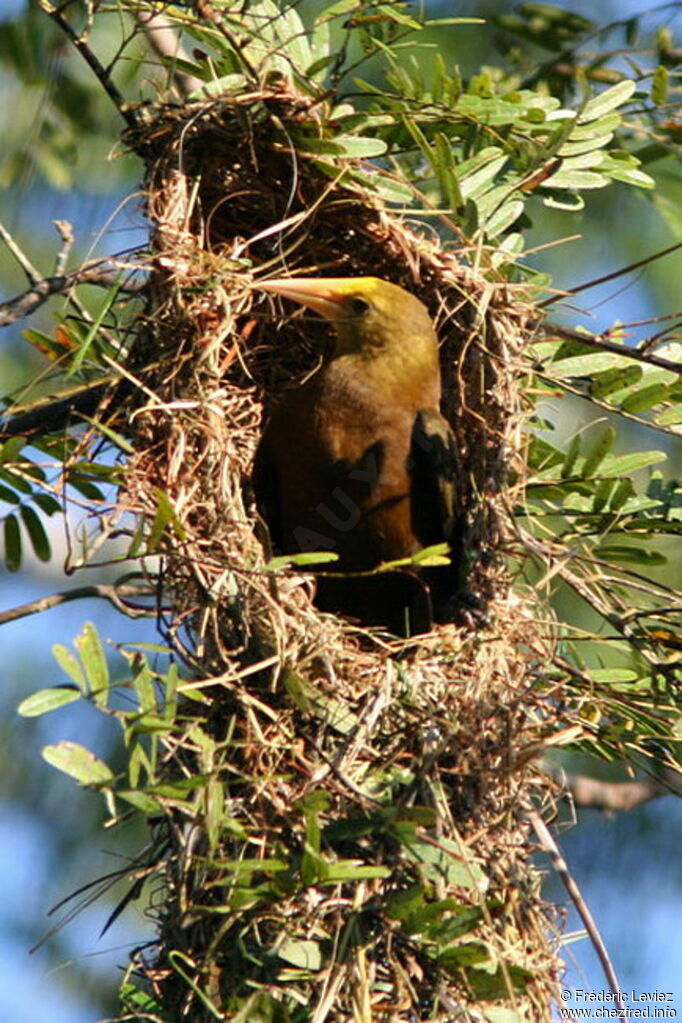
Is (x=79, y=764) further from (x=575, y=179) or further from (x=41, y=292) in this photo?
(x=575, y=179)

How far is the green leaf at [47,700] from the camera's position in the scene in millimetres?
2809

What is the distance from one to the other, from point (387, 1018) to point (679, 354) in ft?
6.42

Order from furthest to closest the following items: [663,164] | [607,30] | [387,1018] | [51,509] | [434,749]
Answer: [663,164] → [607,30] → [51,509] → [434,749] → [387,1018]

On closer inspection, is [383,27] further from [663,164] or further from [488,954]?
[488,954]

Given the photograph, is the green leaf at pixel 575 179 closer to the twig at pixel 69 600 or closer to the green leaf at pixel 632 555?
the green leaf at pixel 632 555

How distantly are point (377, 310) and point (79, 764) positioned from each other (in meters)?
2.13

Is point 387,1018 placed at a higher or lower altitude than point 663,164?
lower

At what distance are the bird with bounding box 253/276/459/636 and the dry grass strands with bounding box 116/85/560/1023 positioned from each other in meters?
0.11

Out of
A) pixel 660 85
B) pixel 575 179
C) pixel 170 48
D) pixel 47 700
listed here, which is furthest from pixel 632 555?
pixel 170 48

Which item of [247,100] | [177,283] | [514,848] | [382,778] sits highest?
[247,100]

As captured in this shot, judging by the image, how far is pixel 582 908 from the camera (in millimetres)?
3410

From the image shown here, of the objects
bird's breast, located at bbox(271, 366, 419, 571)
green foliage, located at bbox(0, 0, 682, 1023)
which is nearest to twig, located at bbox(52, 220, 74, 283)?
green foliage, located at bbox(0, 0, 682, 1023)

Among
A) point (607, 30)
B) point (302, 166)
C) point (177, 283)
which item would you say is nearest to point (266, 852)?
point (177, 283)

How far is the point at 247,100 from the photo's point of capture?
13.1 feet
